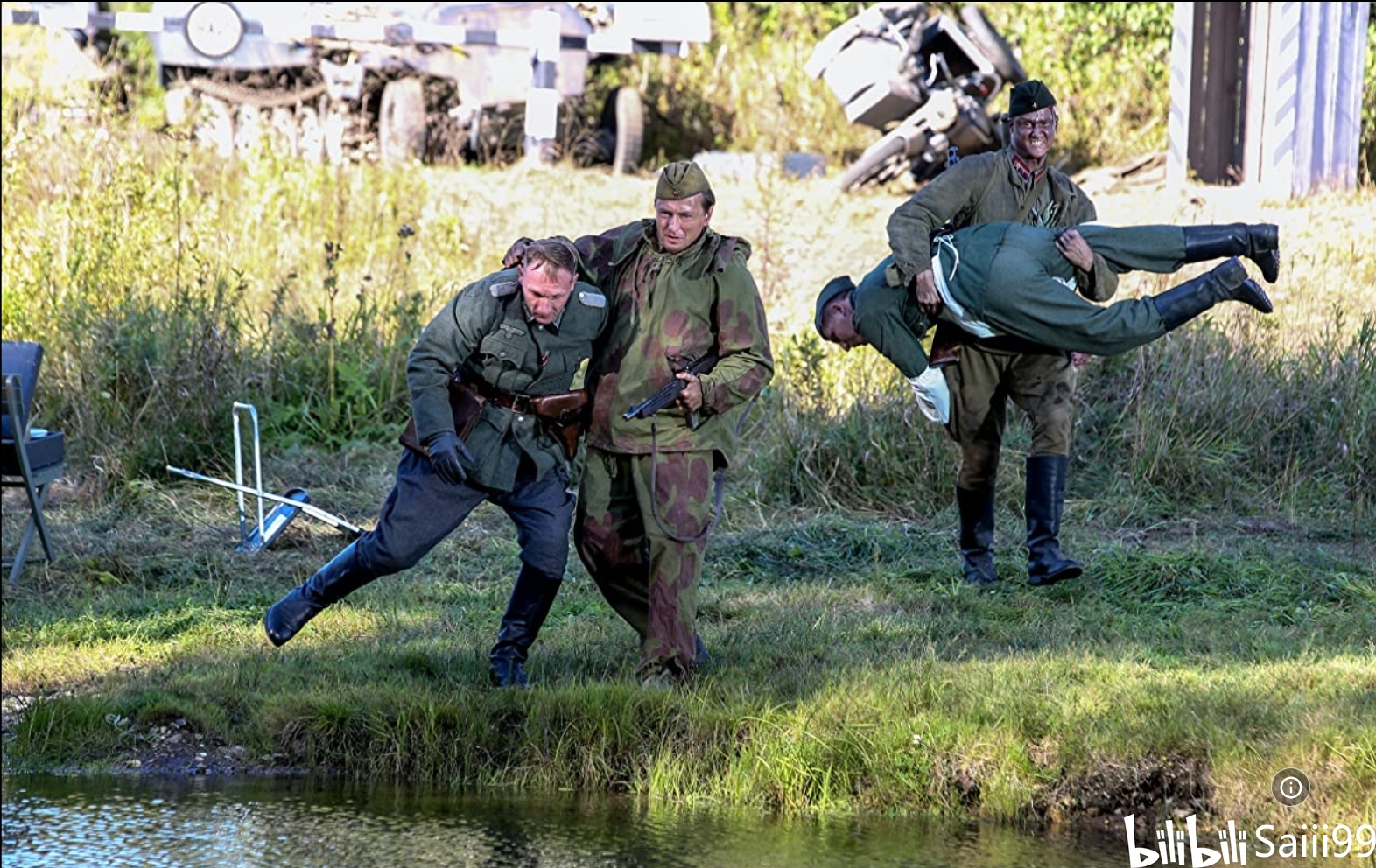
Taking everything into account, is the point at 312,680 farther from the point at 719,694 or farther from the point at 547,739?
the point at 719,694

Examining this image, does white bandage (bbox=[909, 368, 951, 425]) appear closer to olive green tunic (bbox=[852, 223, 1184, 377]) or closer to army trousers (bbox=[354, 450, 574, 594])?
olive green tunic (bbox=[852, 223, 1184, 377])

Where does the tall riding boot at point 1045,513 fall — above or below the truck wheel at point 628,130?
below

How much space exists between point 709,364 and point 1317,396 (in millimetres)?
4994

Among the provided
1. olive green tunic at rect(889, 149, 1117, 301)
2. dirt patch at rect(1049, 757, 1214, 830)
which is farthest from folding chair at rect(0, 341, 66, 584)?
dirt patch at rect(1049, 757, 1214, 830)

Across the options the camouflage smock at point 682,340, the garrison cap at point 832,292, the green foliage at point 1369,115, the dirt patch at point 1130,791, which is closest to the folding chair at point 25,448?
the camouflage smock at point 682,340

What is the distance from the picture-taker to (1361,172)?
1617cm

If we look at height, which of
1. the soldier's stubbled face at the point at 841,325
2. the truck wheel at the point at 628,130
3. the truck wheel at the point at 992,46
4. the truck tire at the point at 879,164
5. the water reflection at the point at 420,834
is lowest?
the water reflection at the point at 420,834

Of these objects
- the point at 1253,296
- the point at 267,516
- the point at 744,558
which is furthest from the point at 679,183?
the point at 267,516

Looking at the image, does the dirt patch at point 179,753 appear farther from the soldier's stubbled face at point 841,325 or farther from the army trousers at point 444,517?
the soldier's stubbled face at point 841,325

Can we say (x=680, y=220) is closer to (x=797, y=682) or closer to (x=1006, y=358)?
(x=797, y=682)

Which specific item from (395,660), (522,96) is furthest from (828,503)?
(522,96)

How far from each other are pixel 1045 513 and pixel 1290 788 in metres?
2.26

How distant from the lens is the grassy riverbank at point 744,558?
20.2 feet

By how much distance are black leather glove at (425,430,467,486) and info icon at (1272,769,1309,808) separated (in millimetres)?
2786
